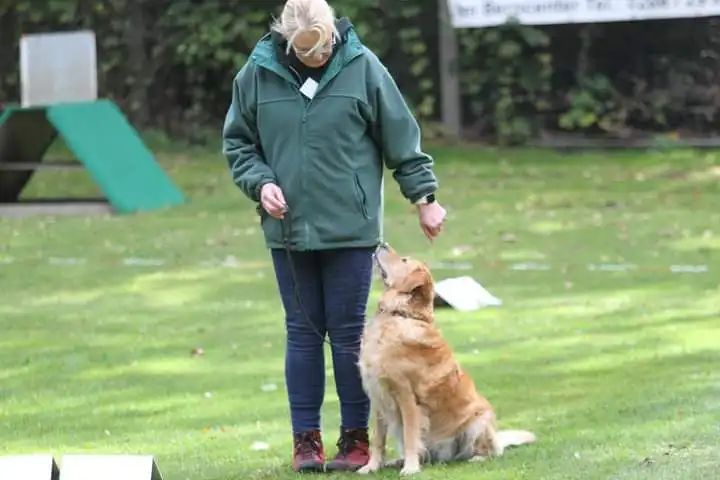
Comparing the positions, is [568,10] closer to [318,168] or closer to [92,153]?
[92,153]

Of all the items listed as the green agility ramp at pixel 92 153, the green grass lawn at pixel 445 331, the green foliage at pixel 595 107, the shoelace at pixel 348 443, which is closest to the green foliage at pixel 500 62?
the green foliage at pixel 595 107

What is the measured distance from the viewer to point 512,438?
5109mm

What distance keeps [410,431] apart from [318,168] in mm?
1008

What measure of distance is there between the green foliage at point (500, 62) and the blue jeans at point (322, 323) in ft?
40.1

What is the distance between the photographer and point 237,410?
19.8ft

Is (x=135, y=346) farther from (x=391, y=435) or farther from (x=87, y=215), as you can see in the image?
(x=87, y=215)

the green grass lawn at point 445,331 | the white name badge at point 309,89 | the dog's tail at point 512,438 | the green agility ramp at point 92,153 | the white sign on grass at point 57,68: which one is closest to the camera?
the white name badge at point 309,89

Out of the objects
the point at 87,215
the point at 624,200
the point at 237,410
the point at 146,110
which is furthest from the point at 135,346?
the point at 146,110

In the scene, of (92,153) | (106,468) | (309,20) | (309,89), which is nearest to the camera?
(106,468)

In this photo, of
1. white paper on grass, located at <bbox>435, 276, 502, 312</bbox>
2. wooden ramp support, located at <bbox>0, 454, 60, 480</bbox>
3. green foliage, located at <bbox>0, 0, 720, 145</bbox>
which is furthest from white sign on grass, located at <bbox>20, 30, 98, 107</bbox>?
wooden ramp support, located at <bbox>0, 454, 60, 480</bbox>

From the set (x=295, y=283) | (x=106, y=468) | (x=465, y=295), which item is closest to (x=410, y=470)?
(x=295, y=283)

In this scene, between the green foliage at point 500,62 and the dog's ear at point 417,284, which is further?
the green foliage at point 500,62

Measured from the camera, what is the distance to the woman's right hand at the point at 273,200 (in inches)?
179

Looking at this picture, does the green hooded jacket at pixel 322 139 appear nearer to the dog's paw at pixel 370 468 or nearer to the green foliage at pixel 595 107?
the dog's paw at pixel 370 468
